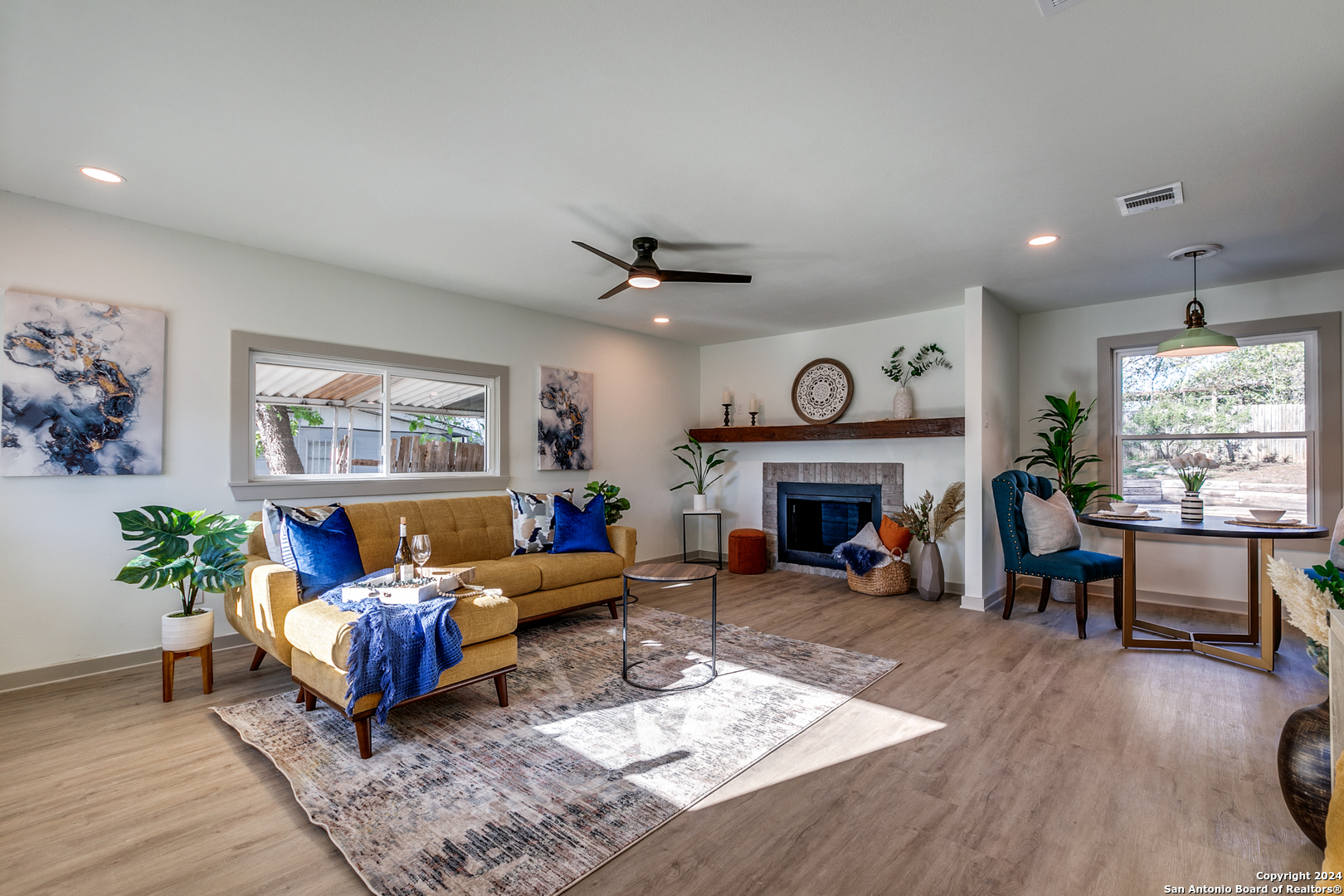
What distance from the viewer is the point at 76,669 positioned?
3113 mm

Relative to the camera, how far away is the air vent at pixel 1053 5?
1.70 metres

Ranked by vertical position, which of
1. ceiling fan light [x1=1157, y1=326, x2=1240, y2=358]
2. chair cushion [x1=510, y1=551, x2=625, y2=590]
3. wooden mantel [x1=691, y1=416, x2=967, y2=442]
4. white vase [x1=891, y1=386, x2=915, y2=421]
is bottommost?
chair cushion [x1=510, y1=551, x2=625, y2=590]

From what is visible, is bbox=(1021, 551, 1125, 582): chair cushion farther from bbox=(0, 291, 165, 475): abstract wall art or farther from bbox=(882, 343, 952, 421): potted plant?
bbox=(0, 291, 165, 475): abstract wall art

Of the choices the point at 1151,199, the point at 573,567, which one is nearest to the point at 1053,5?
the point at 1151,199

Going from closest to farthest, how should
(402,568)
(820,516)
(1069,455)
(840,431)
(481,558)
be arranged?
(402,568)
(481,558)
(1069,455)
(840,431)
(820,516)

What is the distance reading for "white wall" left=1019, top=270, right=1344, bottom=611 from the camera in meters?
4.25

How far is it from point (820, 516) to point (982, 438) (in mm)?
1927

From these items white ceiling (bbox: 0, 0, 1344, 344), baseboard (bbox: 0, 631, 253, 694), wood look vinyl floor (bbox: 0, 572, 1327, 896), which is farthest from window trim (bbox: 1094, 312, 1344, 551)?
baseboard (bbox: 0, 631, 253, 694)

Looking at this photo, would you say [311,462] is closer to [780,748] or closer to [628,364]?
[628,364]

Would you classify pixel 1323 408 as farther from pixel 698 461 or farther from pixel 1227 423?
pixel 698 461

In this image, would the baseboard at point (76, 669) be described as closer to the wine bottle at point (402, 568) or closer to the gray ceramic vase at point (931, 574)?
the wine bottle at point (402, 568)

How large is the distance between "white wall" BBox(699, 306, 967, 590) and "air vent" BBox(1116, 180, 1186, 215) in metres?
1.86

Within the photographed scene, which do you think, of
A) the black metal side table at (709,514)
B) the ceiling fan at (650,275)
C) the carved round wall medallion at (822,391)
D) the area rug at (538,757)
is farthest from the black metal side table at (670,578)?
the carved round wall medallion at (822,391)

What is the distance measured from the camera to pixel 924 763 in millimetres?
2266
